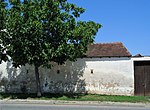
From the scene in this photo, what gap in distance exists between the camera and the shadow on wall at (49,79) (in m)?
28.6

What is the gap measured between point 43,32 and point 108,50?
7385mm

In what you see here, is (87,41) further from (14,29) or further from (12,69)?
(12,69)

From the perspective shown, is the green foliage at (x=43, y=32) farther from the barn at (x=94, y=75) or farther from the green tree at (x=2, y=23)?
the barn at (x=94, y=75)

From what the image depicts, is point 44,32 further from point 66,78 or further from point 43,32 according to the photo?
point 66,78

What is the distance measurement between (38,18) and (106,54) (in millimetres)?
7555

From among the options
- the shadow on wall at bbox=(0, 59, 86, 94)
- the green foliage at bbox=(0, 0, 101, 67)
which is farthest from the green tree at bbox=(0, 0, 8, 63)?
the shadow on wall at bbox=(0, 59, 86, 94)

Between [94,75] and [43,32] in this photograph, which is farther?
[94,75]

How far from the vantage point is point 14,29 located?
23031 millimetres

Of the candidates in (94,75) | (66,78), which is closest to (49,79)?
(66,78)

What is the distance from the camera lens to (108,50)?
29.0 metres

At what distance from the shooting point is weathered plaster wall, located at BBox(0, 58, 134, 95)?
27797 millimetres

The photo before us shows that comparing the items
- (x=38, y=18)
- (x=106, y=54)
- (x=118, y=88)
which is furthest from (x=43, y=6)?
(x=118, y=88)

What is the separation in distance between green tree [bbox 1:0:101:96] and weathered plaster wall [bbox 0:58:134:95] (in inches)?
158

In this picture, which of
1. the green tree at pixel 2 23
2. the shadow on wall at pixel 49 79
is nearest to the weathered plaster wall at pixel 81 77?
the shadow on wall at pixel 49 79
